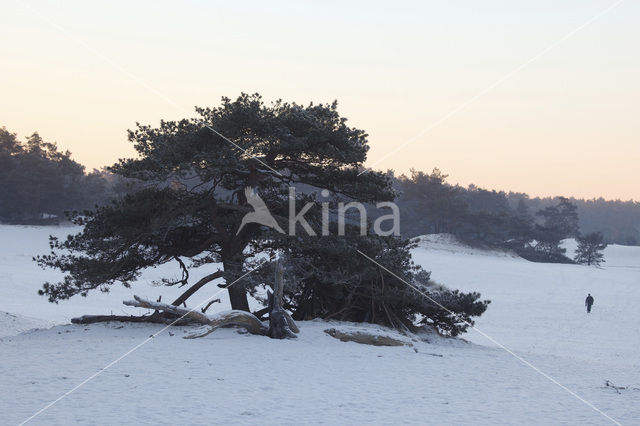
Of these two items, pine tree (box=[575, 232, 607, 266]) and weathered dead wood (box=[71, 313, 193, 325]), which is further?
pine tree (box=[575, 232, 607, 266])

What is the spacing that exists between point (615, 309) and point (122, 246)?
35486 millimetres

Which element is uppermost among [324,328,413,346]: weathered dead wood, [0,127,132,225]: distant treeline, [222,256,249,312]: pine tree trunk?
[0,127,132,225]: distant treeline

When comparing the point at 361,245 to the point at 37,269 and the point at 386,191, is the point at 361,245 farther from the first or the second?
the point at 37,269

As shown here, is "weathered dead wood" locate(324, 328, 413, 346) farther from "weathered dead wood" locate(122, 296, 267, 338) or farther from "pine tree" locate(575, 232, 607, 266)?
"pine tree" locate(575, 232, 607, 266)

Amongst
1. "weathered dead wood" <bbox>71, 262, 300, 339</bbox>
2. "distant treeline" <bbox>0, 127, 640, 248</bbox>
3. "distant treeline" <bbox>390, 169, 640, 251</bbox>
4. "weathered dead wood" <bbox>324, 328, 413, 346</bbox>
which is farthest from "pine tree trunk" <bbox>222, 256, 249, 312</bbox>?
"distant treeline" <bbox>390, 169, 640, 251</bbox>

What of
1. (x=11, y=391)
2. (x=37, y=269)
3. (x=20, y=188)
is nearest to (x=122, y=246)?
(x=11, y=391)

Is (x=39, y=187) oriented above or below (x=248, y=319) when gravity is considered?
above

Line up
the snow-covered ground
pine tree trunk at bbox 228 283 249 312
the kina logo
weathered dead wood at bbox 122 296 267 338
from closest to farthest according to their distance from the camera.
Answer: the snow-covered ground < weathered dead wood at bbox 122 296 267 338 < the kina logo < pine tree trunk at bbox 228 283 249 312

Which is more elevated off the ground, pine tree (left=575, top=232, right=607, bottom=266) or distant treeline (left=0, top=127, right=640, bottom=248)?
distant treeline (left=0, top=127, right=640, bottom=248)

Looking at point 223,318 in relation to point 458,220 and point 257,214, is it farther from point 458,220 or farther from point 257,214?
point 458,220

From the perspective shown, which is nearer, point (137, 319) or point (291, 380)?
point (291, 380)

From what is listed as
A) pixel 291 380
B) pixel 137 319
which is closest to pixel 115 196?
pixel 137 319

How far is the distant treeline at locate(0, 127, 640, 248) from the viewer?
7031 cm

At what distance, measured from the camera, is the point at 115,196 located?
226 feet
